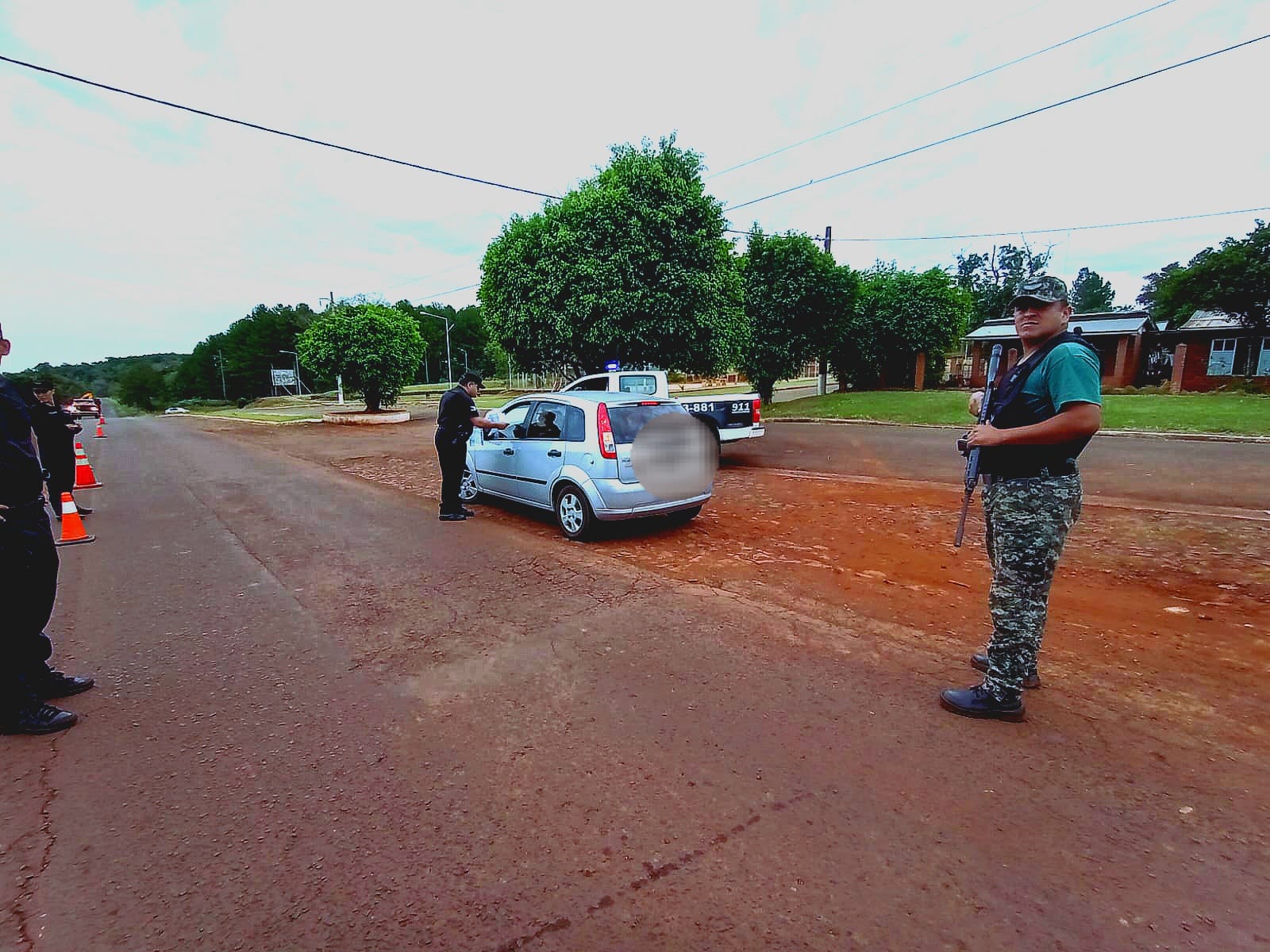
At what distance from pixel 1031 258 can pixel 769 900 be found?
6335 cm

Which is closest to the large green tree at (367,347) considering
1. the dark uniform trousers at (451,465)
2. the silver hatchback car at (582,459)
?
the dark uniform trousers at (451,465)

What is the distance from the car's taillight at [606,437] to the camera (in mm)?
6551

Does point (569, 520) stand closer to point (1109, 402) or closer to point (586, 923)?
point (586, 923)

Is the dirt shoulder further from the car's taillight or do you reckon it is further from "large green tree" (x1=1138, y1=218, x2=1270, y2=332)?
"large green tree" (x1=1138, y1=218, x2=1270, y2=332)

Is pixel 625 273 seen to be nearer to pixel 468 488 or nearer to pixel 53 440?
pixel 468 488

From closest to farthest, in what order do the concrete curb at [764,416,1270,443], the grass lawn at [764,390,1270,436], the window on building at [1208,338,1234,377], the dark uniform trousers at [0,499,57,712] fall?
the dark uniform trousers at [0,499,57,712], the concrete curb at [764,416,1270,443], the grass lawn at [764,390,1270,436], the window on building at [1208,338,1234,377]

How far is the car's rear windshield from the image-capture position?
261 inches

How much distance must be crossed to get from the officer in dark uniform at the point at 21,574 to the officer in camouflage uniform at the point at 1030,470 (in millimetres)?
4632

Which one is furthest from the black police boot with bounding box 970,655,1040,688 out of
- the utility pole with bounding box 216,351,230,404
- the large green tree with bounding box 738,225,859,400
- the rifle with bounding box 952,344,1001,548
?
the utility pole with bounding box 216,351,230,404

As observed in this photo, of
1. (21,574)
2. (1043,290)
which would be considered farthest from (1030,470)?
(21,574)

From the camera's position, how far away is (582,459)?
6.73 meters

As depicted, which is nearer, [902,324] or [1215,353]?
[1215,353]

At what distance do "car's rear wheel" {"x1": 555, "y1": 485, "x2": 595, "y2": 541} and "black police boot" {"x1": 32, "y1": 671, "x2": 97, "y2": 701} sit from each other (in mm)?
4069

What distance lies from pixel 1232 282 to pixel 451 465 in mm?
31033
